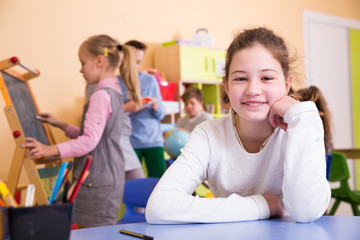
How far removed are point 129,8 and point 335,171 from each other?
243 cm

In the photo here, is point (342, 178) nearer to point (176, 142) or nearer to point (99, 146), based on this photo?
point (176, 142)

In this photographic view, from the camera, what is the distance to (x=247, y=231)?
0.89m

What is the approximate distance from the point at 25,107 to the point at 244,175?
61.1 inches

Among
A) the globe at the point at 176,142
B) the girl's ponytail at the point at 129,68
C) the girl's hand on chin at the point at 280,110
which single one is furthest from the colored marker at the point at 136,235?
the globe at the point at 176,142

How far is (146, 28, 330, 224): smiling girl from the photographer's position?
103 centimetres

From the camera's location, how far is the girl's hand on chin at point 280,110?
1.15 m

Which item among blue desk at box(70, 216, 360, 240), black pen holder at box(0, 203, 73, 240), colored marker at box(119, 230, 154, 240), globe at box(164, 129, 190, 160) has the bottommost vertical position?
globe at box(164, 129, 190, 160)

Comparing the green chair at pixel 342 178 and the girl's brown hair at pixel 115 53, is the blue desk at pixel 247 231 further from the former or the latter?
the green chair at pixel 342 178

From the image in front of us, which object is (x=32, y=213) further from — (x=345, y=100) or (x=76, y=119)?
(x=345, y=100)

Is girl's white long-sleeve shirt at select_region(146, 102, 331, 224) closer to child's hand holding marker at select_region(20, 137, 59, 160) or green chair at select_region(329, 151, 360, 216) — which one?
child's hand holding marker at select_region(20, 137, 59, 160)

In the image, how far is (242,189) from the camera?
123 cm

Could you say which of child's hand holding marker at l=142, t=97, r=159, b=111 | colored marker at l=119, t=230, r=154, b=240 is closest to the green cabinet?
child's hand holding marker at l=142, t=97, r=159, b=111

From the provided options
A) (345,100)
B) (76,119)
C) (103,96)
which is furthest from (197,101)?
(345,100)

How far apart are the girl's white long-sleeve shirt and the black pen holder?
45 cm
